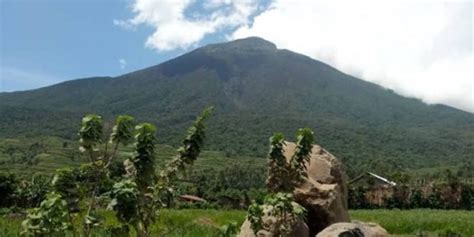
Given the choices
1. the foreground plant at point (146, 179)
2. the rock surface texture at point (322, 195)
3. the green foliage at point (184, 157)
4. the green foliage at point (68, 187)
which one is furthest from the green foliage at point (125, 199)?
the rock surface texture at point (322, 195)

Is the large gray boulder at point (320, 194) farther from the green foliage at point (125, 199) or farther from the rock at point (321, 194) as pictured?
the green foliage at point (125, 199)

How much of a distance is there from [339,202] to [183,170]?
749 cm

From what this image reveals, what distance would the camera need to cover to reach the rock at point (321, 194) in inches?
500

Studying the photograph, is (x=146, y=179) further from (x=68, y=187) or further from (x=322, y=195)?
(x=322, y=195)

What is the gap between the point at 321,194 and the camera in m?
12.8

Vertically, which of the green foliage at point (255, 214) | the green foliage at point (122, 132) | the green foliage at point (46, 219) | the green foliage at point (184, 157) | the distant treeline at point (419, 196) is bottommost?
the distant treeline at point (419, 196)

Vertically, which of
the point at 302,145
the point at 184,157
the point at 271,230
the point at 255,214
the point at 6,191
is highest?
the point at 302,145

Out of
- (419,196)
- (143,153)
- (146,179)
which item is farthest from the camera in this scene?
(419,196)

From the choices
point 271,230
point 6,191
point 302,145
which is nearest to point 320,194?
point 271,230

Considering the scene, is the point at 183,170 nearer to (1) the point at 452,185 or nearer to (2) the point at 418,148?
(1) the point at 452,185

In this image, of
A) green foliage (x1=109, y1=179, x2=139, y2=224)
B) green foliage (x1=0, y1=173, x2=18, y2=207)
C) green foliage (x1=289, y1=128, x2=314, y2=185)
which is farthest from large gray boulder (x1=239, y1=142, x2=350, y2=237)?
green foliage (x1=0, y1=173, x2=18, y2=207)

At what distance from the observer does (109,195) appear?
538 centimetres

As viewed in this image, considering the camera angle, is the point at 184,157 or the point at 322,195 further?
the point at 322,195

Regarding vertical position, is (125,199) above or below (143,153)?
below
